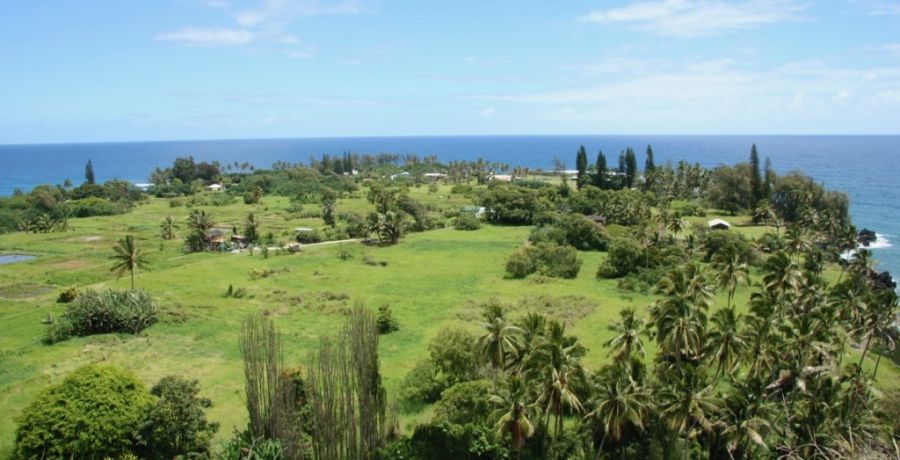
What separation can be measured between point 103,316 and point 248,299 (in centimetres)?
1350

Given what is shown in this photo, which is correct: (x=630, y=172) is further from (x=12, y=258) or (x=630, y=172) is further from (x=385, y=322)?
(x=12, y=258)

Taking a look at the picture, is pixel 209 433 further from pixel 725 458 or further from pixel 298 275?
pixel 298 275

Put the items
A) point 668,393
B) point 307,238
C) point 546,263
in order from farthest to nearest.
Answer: point 307,238 < point 546,263 < point 668,393

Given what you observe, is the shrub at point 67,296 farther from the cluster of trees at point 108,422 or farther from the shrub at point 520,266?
the shrub at point 520,266

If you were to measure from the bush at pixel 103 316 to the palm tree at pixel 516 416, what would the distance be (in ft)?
125

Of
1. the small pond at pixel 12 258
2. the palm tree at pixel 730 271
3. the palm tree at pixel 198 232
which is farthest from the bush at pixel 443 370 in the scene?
the small pond at pixel 12 258

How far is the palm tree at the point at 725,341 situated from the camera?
32.9 metres

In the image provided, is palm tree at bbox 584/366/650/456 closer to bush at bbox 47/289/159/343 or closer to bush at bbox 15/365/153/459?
bush at bbox 15/365/153/459

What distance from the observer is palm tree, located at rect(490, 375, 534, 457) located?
90.4ft

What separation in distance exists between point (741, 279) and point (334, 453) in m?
32.3

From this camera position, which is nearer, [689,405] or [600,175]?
[689,405]

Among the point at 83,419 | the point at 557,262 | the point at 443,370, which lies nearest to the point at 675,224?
the point at 557,262

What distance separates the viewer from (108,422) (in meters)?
31.5

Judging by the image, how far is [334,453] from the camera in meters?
28.0
